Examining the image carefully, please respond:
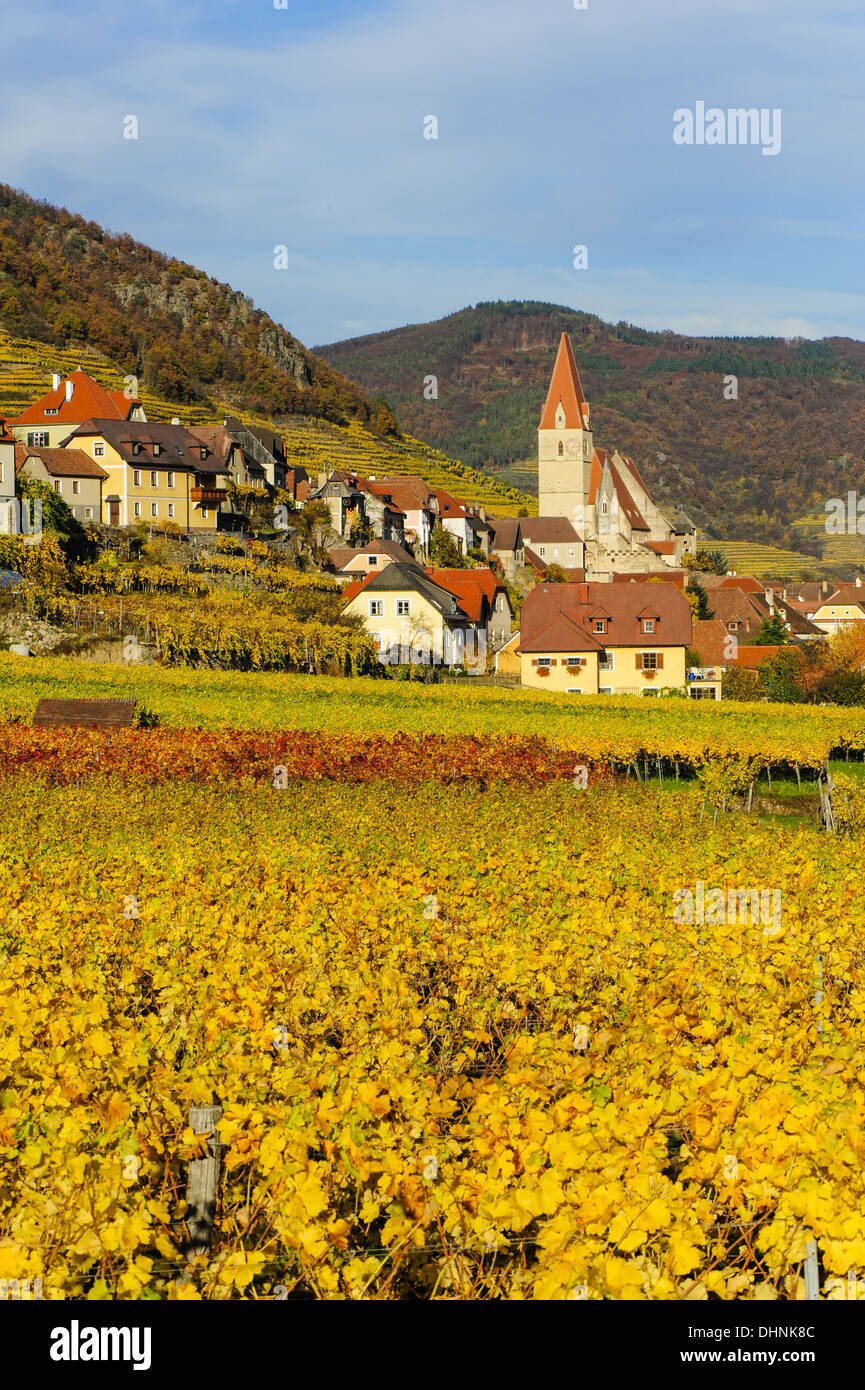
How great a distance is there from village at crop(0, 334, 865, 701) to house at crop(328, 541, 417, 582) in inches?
5.9

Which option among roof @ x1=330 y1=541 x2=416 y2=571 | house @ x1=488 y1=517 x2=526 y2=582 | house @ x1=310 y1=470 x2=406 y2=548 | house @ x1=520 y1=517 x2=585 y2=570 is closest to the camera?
roof @ x1=330 y1=541 x2=416 y2=571

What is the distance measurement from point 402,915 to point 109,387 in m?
122

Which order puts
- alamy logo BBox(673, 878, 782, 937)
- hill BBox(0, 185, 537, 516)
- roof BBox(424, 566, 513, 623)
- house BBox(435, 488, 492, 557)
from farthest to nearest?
hill BBox(0, 185, 537, 516) < house BBox(435, 488, 492, 557) < roof BBox(424, 566, 513, 623) < alamy logo BBox(673, 878, 782, 937)

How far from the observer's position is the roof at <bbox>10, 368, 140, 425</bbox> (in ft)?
300

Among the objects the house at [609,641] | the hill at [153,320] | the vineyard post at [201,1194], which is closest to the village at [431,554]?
the house at [609,641]

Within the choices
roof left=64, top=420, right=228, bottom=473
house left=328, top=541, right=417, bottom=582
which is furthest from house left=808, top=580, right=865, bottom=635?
roof left=64, top=420, right=228, bottom=473

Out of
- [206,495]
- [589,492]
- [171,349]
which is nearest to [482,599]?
[206,495]

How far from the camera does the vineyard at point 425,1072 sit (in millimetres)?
4852

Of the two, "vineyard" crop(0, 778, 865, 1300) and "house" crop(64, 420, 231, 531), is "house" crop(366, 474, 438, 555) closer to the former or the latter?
"house" crop(64, 420, 231, 531)

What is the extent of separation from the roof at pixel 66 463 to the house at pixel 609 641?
29618mm

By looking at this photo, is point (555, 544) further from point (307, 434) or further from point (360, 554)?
point (360, 554)

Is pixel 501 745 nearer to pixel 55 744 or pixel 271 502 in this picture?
pixel 55 744

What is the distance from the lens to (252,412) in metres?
146
